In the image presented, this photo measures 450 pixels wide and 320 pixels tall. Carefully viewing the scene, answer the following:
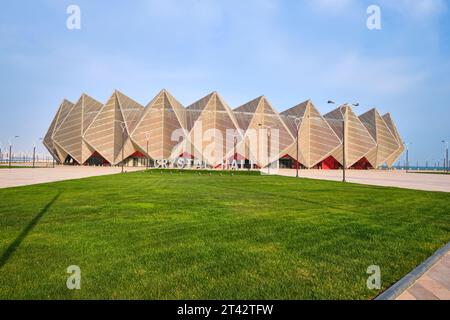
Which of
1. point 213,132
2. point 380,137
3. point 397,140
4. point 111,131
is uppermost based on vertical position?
point 111,131

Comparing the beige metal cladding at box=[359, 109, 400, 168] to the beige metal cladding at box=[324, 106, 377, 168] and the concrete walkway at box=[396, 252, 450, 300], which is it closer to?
the beige metal cladding at box=[324, 106, 377, 168]

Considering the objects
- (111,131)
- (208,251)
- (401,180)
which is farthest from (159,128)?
(208,251)

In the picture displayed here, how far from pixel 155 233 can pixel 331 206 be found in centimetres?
724

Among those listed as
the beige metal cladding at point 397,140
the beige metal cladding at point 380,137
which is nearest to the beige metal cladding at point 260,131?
the beige metal cladding at point 380,137

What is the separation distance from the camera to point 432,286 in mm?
4086

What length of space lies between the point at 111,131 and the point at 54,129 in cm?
2193

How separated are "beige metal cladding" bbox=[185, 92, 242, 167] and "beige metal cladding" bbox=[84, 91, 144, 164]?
48.7 ft

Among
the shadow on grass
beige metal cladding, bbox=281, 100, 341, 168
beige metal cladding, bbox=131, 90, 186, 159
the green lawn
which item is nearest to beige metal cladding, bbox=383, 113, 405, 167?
beige metal cladding, bbox=281, 100, 341, 168

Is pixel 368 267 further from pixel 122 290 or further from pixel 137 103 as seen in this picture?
pixel 137 103

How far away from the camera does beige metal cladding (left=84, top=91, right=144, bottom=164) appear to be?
7288cm

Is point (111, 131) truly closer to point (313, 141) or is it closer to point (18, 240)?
point (313, 141)

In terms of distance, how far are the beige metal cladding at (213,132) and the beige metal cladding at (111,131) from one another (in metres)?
14.8
